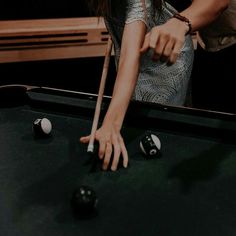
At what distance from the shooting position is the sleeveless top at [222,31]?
2.07 m

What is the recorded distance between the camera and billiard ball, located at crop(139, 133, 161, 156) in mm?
1517

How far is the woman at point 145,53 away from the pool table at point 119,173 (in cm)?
9

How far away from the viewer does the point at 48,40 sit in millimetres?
3428

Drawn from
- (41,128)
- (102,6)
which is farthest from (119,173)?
(102,6)

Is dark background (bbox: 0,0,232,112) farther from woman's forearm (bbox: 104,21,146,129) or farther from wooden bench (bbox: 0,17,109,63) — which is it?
woman's forearm (bbox: 104,21,146,129)

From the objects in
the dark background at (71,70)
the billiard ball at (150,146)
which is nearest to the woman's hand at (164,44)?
the billiard ball at (150,146)

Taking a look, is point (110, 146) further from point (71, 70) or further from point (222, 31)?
point (71, 70)

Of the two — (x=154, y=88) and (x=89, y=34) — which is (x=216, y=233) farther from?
(x=89, y=34)

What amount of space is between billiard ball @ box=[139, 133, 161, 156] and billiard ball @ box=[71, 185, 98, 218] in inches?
13.9

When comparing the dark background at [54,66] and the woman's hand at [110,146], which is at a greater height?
the woman's hand at [110,146]

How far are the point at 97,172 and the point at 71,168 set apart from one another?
0.32ft

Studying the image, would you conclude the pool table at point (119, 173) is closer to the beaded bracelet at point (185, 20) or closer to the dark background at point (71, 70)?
the beaded bracelet at point (185, 20)

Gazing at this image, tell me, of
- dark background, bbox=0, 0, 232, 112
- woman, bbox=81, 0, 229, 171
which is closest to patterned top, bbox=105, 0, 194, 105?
woman, bbox=81, 0, 229, 171

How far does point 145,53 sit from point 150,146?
0.40m
